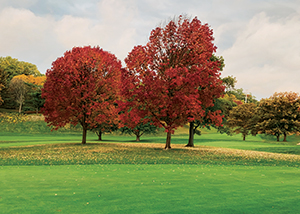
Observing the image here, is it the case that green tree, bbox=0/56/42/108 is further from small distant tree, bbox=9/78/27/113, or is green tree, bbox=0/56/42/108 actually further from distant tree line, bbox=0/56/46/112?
small distant tree, bbox=9/78/27/113

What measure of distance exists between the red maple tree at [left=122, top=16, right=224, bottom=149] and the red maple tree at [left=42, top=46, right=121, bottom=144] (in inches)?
238

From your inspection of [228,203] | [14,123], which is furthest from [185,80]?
[14,123]

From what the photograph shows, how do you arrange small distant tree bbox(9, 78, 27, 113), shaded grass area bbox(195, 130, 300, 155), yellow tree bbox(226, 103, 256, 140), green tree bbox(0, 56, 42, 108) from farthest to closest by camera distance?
green tree bbox(0, 56, 42, 108) → small distant tree bbox(9, 78, 27, 113) → yellow tree bbox(226, 103, 256, 140) → shaded grass area bbox(195, 130, 300, 155)

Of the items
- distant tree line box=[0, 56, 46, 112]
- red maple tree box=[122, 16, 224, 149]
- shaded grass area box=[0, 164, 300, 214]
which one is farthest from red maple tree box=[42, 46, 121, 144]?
distant tree line box=[0, 56, 46, 112]

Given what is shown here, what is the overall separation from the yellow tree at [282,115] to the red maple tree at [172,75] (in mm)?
32273

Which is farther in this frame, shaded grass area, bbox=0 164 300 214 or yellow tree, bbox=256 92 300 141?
yellow tree, bbox=256 92 300 141

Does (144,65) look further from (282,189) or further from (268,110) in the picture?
(268,110)

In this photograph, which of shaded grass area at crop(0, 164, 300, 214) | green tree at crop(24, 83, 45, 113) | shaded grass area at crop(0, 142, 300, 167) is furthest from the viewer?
green tree at crop(24, 83, 45, 113)

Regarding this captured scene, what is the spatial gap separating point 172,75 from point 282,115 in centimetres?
4018

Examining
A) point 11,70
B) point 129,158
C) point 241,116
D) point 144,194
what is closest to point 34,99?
point 11,70

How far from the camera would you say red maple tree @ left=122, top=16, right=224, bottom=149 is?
993 inches

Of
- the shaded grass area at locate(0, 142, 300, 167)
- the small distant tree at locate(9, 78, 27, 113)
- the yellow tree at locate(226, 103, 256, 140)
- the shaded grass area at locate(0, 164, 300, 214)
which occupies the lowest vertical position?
the shaded grass area at locate(0, 142, 300, 167)

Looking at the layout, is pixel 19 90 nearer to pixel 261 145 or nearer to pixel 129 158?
pixel 261 145

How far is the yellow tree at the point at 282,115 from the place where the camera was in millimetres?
54781
